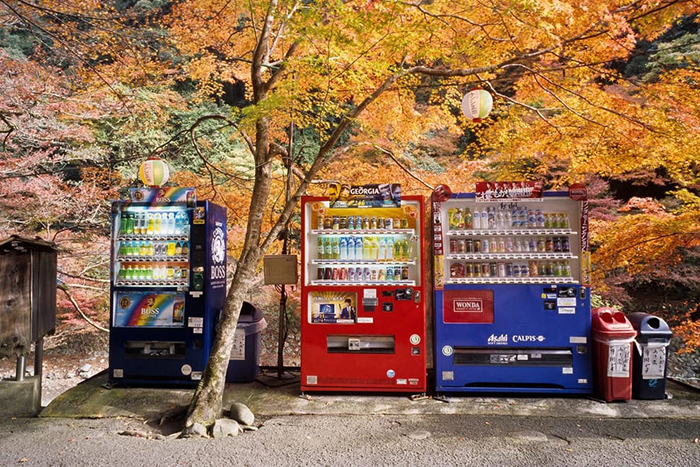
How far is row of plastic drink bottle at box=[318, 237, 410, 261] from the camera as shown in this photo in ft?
16.4

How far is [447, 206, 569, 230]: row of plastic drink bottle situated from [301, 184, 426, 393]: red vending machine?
46cm

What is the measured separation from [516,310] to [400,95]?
15.0 ft

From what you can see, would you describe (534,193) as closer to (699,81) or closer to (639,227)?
(639,227)

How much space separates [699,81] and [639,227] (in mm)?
1914

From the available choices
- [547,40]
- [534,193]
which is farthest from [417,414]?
[547,40]

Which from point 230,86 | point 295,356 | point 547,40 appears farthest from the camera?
point 230,86

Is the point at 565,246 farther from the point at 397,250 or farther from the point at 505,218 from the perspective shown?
the point at 397,250

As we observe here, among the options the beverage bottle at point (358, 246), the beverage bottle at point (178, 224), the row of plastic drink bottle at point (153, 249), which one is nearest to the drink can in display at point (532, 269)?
the beverage bottle at point (358, 246)

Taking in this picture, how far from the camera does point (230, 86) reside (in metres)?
15.1

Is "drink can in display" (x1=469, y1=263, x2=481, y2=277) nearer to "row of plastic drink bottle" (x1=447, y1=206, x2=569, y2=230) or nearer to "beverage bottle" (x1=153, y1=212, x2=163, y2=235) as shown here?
"row of plastic drink bottle" (x1=447, y1=206, x2=569, y2=230)

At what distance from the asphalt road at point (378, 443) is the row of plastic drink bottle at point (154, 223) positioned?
204 centimetres

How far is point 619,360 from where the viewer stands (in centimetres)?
451

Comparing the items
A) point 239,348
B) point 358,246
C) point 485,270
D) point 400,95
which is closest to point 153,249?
point 239,348

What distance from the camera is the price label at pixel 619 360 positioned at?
4.50 meters
